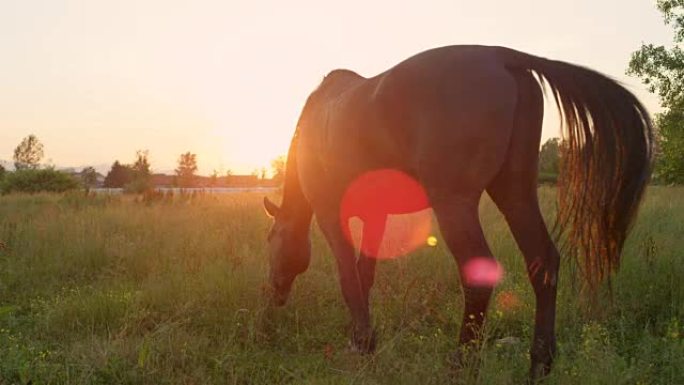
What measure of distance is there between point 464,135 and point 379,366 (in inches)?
58.7

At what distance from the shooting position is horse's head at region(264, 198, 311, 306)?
15.9 feet

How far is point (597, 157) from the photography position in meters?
2.92

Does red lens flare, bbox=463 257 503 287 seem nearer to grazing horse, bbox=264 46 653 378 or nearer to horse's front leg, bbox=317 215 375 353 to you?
grazing horse, bbox=264 46 653 378

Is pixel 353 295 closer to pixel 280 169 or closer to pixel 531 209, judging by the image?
pixel 531 209

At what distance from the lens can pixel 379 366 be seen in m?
3.03

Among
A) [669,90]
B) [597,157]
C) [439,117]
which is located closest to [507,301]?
[597,157]

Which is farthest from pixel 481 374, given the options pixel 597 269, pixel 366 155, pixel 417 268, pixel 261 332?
pixel 417 268

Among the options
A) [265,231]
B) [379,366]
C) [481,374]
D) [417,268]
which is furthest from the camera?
[265,231]

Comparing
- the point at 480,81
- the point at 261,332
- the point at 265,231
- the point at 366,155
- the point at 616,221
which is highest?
the point at 480,81

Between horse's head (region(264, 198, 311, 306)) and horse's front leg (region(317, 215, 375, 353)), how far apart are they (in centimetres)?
96

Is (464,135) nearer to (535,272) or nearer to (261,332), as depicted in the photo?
(535,272)

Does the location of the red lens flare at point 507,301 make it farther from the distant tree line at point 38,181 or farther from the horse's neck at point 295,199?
the distant tree line at point 38,181

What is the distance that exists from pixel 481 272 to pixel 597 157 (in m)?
0.98

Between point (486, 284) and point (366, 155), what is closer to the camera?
point (486, 284)
